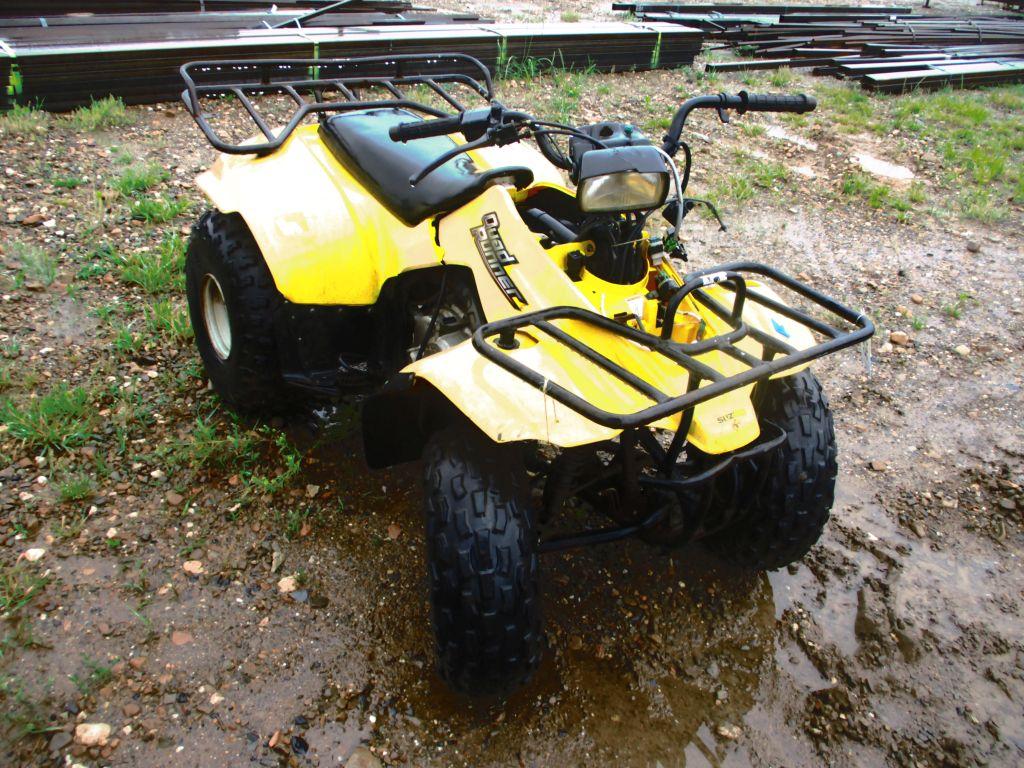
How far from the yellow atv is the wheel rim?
0.04 feet

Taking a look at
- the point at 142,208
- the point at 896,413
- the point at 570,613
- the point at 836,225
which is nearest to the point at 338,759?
the point at 570,613

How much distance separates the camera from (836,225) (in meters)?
5.55

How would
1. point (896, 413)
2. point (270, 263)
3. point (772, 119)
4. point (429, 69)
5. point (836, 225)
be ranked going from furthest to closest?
1. point (772, 119)
2. point (429, 69)
3. point (836, 225)
4. point (896, 413)
5. point (270, 263)

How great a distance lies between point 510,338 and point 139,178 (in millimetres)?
3590

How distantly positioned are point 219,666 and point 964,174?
649 centimetres

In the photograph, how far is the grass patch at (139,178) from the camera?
184 inches

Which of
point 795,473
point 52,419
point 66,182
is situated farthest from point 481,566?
point 66,182

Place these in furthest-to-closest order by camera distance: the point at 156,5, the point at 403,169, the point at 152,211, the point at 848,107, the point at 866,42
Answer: the point at 866,42 → the point at 848,107 → the point at 156,5 → the point at 152,211 → the point at 403,169

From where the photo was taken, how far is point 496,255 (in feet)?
8.13

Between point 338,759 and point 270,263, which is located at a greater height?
point 270,263

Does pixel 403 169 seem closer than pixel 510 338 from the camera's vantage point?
No

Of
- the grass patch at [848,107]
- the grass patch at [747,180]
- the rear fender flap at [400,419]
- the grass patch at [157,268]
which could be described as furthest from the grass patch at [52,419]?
the grass patch at [848,107]

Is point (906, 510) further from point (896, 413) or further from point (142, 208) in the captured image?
point (142, 208)

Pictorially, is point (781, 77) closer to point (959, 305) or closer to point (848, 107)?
point (848, 107)
